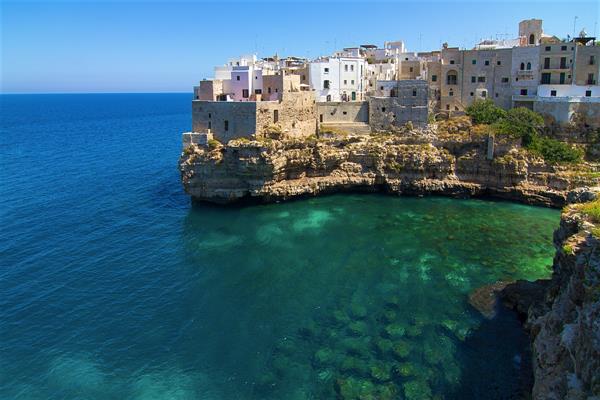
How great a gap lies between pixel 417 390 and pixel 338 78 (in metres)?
42.5

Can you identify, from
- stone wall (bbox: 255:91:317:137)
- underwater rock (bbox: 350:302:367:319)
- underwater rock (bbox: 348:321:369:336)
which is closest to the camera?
underwater rock (bbox: 348:321:369:336)

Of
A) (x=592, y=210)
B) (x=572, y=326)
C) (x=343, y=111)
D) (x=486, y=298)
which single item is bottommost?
(x=486, y=298)

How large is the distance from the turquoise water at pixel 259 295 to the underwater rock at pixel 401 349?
87 mm

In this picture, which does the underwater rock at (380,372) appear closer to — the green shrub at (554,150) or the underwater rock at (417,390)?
the underwater rock at (417,390)

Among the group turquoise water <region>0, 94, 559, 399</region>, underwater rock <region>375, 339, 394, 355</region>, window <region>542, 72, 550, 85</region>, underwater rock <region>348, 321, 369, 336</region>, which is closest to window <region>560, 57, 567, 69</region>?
window <region>542, 72, 550, 85</region>

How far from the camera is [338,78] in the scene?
5650 centimetres

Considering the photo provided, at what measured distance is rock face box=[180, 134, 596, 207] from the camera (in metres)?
44.4

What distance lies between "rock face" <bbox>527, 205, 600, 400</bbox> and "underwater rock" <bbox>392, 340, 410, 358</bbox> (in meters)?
5.46

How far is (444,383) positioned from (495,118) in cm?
3559

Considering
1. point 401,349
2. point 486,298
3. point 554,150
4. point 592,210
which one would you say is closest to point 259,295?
point 401,349

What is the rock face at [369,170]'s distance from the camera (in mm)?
44375

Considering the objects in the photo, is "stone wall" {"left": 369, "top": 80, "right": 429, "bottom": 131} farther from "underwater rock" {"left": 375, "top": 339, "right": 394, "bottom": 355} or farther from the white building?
"underwater rock" {"left": 375, "top": 339, "right": 394, "bottom": 355}

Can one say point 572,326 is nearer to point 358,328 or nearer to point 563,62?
point 358,328

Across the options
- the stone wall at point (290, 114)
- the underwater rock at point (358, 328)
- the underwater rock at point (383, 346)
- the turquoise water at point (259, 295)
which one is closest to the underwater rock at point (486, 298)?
the turquoise water at point (259, 295)
